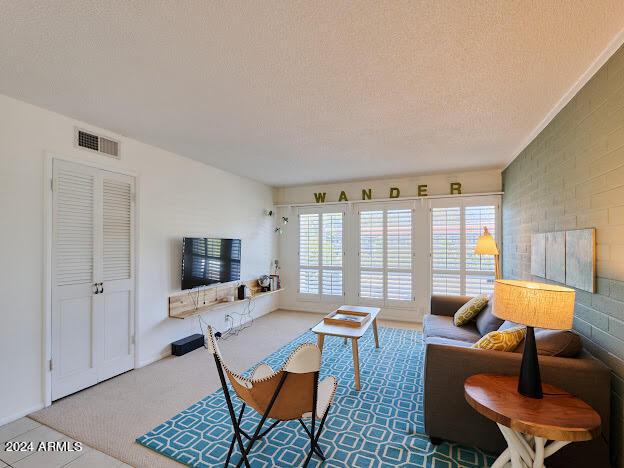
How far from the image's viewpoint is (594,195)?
191 centimetres

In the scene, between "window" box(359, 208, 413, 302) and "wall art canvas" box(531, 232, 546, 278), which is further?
"window" box(359, 208, 413, 302)

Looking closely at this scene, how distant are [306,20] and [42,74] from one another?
6.08 feet

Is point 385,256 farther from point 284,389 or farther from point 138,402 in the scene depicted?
point 138,402

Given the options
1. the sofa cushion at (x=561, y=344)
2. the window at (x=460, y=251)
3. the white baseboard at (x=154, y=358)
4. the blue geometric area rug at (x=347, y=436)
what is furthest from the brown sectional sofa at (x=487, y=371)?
the white baseboard at (x=154, y=358)

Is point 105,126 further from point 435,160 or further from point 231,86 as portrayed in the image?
point 435,160

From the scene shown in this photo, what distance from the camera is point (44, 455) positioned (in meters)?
1.92

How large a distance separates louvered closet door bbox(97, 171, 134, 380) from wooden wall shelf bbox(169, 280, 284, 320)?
0.54 metres

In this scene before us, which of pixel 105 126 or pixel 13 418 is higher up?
pixel 105 126

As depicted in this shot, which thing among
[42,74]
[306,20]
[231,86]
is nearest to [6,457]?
[42,74]

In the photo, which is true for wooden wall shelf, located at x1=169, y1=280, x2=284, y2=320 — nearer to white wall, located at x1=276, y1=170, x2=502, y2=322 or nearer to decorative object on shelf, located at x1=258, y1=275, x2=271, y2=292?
decorative object on shelf, located at x1=258, y1=275, x2=271, y2=292

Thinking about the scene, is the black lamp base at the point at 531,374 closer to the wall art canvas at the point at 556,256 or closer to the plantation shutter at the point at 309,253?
the wall art canvas at the point at 556,256

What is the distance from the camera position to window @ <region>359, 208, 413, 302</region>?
16.6ft

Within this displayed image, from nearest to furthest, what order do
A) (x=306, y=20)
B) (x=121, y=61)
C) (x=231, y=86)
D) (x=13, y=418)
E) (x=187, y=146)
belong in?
(x=306, y=20)
(x=121, y=61)
(x=231, y=86)
(x=13, y=418)
(x=187, y=146)

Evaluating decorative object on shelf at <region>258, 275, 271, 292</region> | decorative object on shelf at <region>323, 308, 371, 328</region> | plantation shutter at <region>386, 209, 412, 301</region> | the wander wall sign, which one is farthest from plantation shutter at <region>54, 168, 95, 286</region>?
plantation shutter at <region>386, 209, 412, 301</region>
